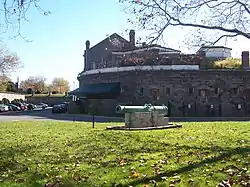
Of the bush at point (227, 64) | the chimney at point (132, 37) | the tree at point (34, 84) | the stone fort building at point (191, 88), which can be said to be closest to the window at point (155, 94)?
the stone fort building at point (191, 88)

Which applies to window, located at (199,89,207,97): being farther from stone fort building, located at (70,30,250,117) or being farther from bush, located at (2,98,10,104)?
bush, located at (2,98,10,104)

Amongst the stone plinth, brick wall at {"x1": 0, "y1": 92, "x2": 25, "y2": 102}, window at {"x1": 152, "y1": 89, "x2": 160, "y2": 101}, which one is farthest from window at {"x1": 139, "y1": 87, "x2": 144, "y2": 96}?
brick wall at {"x1": 0, "y1": 92, "x2": 25, "y2": 102}

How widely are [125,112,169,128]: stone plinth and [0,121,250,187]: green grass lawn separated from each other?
6.26 m

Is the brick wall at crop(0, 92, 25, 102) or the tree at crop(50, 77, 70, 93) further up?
the tree at crop(50, 77, 70, 93)

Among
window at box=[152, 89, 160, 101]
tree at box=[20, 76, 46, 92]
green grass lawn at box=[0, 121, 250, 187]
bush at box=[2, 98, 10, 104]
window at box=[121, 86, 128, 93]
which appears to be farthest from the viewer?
tree at box=[20, 76, 46, 92]

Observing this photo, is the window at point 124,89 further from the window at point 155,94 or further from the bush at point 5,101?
the bush at point 5,101

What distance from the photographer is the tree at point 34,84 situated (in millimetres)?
125188

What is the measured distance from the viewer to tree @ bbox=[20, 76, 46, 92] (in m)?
125

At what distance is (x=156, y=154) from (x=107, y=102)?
119ft

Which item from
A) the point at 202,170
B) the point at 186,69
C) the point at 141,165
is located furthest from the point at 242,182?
the point at 186,69

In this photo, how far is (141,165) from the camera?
8367mm

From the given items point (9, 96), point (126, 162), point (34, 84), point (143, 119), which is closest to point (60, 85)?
point (34, 84)

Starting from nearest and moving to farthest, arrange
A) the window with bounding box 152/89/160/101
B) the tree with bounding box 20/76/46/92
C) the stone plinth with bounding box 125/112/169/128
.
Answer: the stone plinth with bounding box 125/112/169/128 < the window with bounding box 152/89/160/101 < the tree with bounding box 20/76/46/92

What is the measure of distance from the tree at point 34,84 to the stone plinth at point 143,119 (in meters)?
106
